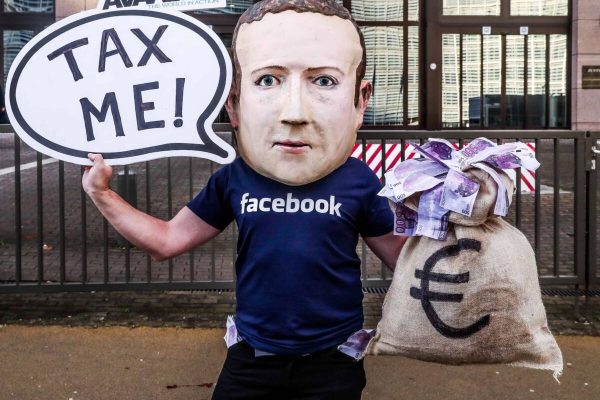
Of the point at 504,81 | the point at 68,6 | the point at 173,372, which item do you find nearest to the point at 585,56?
the point at 504,81

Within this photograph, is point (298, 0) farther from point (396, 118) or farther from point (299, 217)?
point (396, 118)

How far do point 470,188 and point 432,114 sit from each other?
17711 mm

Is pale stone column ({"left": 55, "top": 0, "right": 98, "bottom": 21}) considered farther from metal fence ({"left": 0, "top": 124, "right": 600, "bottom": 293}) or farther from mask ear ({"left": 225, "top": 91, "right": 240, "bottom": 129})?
mask ear ({"left": 225, "top": 91, "right": 240, "bottom": 129})

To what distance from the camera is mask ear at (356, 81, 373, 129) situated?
2230 mm

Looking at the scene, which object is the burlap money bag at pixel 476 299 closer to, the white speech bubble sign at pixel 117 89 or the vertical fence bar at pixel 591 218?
the white speech bubble sign at pixel 117 89

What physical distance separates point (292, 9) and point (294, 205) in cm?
56

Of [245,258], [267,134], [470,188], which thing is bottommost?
[245,258]

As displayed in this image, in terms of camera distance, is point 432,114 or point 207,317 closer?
point 207,317

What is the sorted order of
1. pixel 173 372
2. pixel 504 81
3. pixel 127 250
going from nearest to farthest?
pixel 173 372
pixel 127 250
pixel 504 81

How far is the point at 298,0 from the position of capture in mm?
2121

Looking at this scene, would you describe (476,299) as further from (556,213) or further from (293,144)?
(556,213)

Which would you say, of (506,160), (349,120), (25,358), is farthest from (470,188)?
(25,358)

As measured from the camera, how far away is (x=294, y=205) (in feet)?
6.97

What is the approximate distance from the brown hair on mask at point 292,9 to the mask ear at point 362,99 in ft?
0.08
